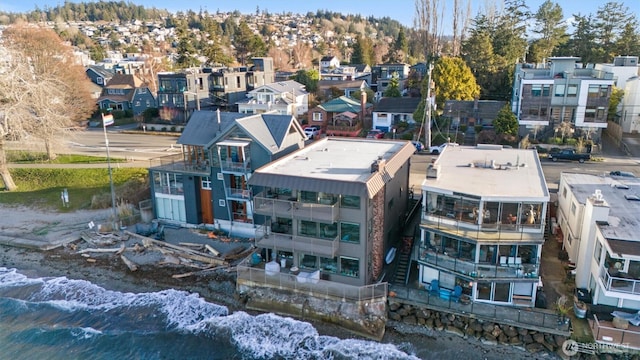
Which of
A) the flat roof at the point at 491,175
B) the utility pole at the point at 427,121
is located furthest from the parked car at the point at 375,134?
the flat roof at the point at 491,175

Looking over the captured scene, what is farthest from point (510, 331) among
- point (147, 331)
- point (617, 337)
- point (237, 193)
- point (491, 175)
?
point (237, 193)

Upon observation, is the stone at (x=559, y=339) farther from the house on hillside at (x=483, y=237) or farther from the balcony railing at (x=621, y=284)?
the balcony railing at (x=621, y=284)

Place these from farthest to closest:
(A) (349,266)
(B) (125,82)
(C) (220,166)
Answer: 1. (B) (125,82)
2. (C) (220,166)
3. (A) (349,266)

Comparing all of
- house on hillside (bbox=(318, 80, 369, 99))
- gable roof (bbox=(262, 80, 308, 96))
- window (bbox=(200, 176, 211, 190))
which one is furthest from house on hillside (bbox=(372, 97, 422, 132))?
window (bbox=(200, 176, 211, 190))

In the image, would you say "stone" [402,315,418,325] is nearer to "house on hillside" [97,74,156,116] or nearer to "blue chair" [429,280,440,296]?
"blue chair" [429,280,440,296]

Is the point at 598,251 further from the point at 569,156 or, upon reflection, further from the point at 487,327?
the point at 569,156

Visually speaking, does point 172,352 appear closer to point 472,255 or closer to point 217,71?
point 472,255
